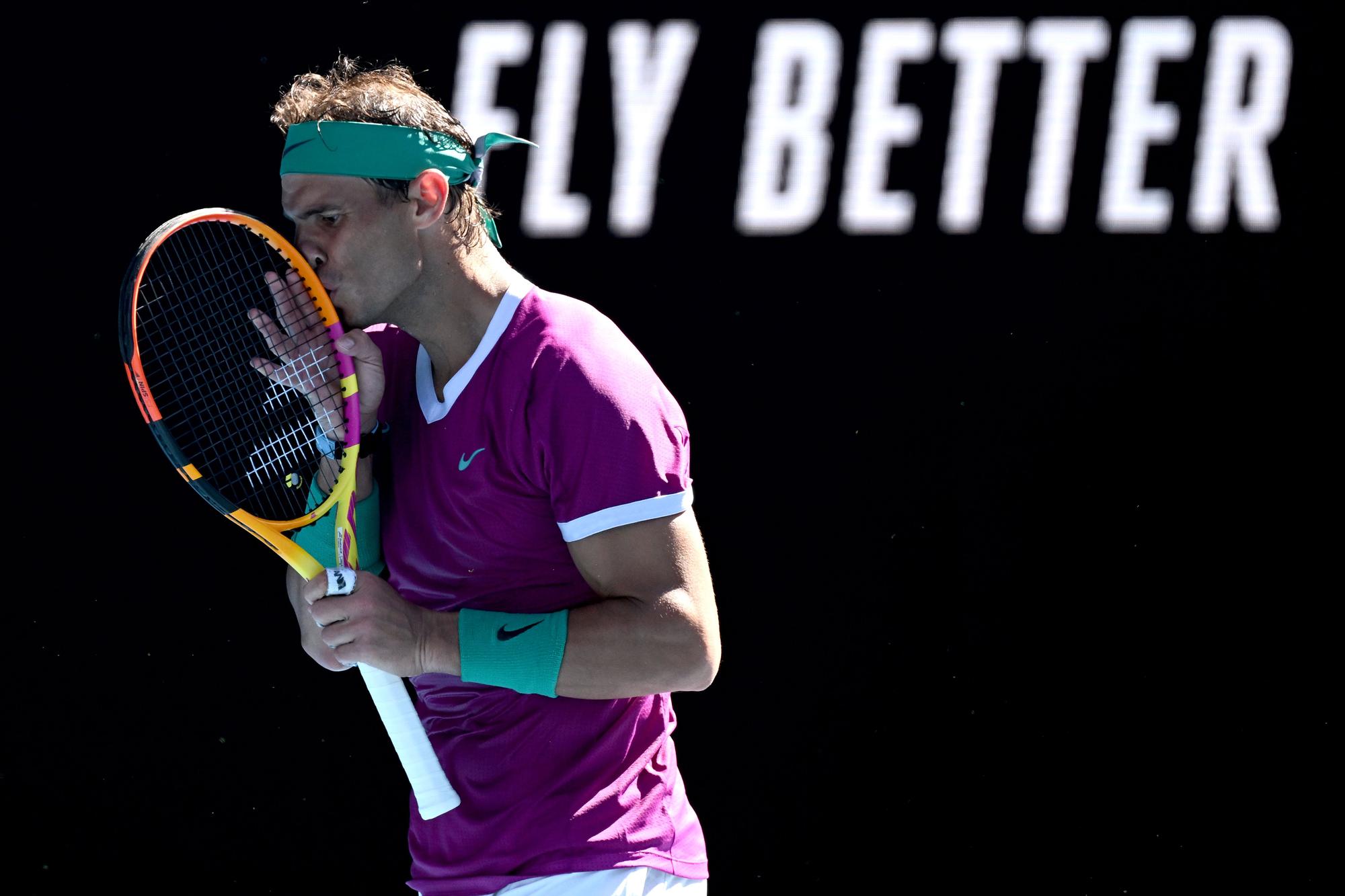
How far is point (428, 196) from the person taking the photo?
1.89 m

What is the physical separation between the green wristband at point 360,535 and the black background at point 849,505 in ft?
3.84

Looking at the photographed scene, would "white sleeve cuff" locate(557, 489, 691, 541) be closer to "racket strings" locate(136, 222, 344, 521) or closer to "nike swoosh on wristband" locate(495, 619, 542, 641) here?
"nike swoosh on wristband" locate(495, 619, 542, 641)

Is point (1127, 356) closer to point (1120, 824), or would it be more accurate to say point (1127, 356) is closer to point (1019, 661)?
point (1019, 661)

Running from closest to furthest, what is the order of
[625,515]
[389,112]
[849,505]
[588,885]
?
[625,515], [588,885], [389,112], [849,505]

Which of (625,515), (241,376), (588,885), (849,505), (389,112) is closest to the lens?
(625,515)

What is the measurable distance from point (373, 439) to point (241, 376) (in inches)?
36.4

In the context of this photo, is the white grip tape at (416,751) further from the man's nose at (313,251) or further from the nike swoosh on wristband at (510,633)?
the man's nose at (313,251)

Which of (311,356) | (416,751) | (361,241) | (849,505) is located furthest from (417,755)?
(849,505)

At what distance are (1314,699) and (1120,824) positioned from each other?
45 cm

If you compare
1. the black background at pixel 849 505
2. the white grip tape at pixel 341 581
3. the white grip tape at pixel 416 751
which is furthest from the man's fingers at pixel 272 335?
the black background at pixel 849 505

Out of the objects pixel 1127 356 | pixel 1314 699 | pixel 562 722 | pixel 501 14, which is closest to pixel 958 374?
pixel 1127 356

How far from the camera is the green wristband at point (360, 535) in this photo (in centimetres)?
203

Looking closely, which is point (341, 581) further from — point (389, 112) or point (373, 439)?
point (389, 112)

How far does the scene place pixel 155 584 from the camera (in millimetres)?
3332
